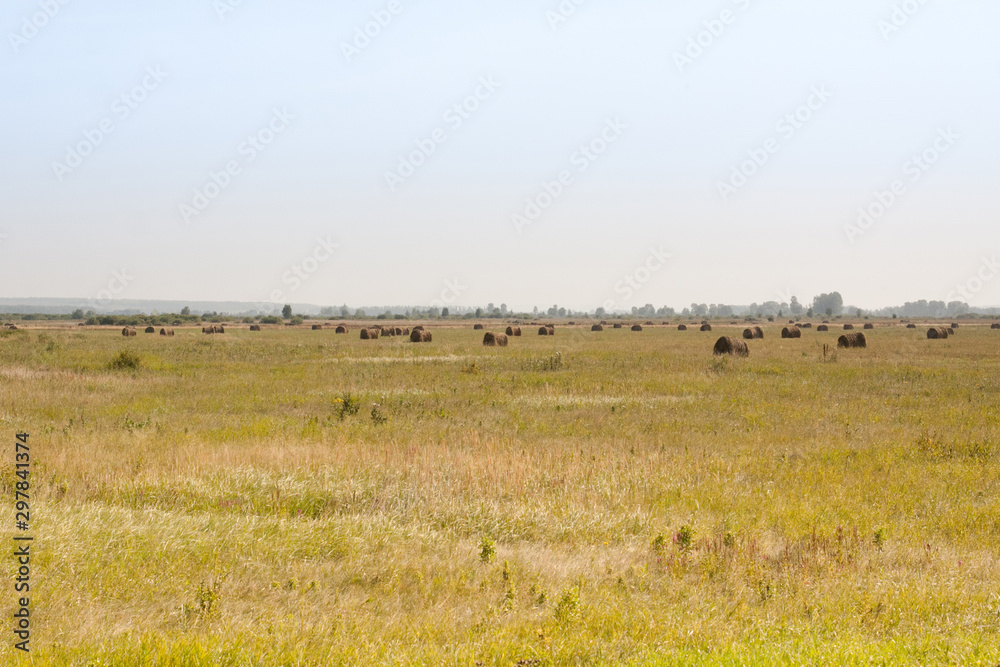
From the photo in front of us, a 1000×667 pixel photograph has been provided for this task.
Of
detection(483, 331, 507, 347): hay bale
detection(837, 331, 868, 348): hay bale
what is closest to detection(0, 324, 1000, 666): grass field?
detection(837, 331, 868, 348): hay bale

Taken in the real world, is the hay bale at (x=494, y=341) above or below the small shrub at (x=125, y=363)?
above

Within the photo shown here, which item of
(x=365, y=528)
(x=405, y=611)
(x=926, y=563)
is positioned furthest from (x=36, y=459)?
(x=926, y=563)

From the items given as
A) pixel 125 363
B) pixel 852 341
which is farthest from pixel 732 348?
pixel 125 363

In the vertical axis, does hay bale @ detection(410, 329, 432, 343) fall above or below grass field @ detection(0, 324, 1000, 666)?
above

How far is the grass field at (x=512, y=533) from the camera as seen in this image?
5.32 m

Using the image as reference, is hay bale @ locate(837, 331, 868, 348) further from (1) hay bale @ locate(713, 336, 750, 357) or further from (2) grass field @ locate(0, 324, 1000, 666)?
(2) grass field @ locate(0, 324, 1000, 666)

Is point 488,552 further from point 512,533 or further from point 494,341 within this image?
point 494,341

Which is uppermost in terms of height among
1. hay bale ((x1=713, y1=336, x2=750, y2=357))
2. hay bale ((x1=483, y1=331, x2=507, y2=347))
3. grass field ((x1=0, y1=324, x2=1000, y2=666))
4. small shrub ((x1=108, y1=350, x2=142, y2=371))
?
hay bale ((x1=713, y1=336, x2=750, y2=357))

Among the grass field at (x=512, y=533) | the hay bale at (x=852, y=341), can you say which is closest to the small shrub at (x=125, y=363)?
the grass field at (x=512, y=533)

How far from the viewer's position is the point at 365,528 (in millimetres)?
7930

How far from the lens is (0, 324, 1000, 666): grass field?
5.32 m

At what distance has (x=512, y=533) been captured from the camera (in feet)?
27.1

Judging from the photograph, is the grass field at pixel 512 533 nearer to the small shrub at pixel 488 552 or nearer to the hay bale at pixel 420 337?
the small shrub at pixel 488 552

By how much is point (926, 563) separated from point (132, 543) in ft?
27.2
